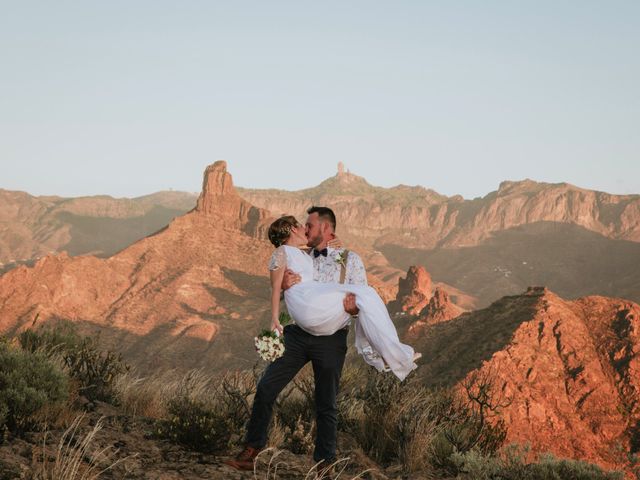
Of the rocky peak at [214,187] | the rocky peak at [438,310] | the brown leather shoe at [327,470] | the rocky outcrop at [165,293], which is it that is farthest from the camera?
the rocky peak at [214,187]

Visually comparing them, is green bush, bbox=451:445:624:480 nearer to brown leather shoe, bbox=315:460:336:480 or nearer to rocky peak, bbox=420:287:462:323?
brown leather shoe, bbox=315:460:336:480

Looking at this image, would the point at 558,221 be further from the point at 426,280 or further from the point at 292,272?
the point at 292,272

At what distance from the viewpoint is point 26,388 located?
541 cm

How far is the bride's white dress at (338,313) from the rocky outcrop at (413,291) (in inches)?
1954

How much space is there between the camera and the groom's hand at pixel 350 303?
A: 193 inches

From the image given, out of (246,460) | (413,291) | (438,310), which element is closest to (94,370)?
(246,460)

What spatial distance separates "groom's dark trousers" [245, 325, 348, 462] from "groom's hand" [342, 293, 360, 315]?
27 centimetres

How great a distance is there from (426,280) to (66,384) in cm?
5332

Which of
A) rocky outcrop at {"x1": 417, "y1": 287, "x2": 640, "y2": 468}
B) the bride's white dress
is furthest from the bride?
rocky outcrop at {"x1": 417, "y1": 287, "x2": 640, "y2": 468}

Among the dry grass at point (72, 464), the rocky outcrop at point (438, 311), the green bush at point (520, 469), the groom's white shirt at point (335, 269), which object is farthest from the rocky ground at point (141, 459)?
the rocky outcrop at point (438, 311)

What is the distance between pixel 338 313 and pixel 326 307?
12cm

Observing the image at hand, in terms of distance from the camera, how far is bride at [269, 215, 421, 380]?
4844mm

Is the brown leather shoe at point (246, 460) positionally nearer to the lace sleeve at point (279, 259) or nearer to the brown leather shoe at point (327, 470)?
the brown leather shoe at point (327, 470)

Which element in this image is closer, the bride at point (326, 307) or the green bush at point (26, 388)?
the bride at point (326, 307)
